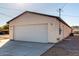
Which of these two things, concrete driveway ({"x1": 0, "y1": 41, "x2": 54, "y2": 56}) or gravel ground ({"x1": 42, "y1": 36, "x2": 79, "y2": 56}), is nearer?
gravel ground ({"x1": 42, "y1": 36, "x2": 79, "y2": 56})

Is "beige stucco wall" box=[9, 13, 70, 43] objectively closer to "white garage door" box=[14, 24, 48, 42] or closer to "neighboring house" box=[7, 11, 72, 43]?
"neighboring house" box=[7, 11, 72, 43]

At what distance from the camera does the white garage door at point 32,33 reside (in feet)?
44.1

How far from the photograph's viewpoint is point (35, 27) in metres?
14.1

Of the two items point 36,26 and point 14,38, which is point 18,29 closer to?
point 14,38

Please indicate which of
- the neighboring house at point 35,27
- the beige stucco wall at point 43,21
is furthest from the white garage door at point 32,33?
the beige stucco wall at point 43,21

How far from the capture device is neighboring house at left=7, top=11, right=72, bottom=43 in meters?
13.2

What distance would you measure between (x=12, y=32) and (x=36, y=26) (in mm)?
3464

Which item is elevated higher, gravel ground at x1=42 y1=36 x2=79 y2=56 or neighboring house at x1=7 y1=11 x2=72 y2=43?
neighboring house at x1=7 y1=11 x2=72 y2=43

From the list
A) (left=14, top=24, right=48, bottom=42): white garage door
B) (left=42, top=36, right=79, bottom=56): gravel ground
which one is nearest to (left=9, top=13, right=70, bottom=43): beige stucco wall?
(left=14, top=24, right=48, bottom=42): white garage door

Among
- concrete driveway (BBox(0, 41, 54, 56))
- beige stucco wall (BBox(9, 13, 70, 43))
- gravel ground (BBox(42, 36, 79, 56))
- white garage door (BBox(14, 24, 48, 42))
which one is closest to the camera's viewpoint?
gravel ground (BBox(42, 36, 79, 56))

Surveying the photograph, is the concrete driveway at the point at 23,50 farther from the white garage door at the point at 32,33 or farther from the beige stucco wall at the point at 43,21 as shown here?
the white garage door at the point at 32,33

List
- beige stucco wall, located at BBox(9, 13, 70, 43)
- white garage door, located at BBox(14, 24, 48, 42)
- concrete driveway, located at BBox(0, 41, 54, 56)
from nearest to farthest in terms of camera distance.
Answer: concrete driveway, located at BBox(0, 41, 54, 56) → beige stucco wall, located at BBox(9, 13, 70, 43) → white garage door, located at BBox(14, 24, 48, 42)

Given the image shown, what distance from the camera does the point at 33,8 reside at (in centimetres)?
1444

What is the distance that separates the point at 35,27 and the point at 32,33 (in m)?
0.69
